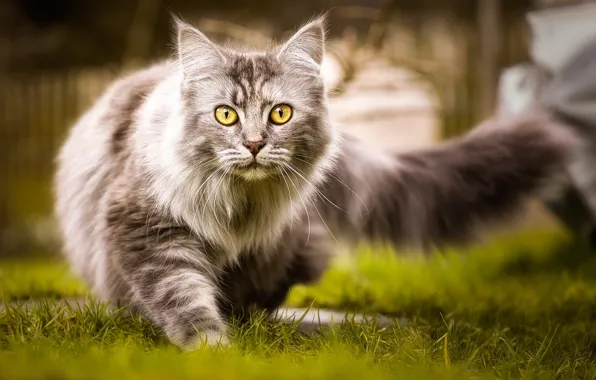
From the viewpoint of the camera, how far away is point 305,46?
8.84ft

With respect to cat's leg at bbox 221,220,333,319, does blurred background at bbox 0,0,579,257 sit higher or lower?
higher

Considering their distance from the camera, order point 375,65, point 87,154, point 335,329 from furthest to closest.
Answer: point 375,65 < point 87,154 < point 335,329

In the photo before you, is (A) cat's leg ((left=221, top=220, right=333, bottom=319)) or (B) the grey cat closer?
(B) the grey cat

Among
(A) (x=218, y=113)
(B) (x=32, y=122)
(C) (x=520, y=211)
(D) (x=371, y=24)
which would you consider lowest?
(B) (x=32, y=122)

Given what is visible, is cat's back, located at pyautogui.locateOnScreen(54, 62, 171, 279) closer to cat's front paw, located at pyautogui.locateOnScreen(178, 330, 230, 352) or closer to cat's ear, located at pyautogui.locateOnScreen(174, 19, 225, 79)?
cat's ear, located at pyautogui.locateOnScreen(174, 19, 225, 79)

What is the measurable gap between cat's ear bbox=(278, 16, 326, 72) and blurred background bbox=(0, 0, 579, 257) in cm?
105

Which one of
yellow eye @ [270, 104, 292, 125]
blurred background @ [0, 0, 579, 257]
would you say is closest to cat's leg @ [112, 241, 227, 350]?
yellow eye @ [270, 104, 292, 125]

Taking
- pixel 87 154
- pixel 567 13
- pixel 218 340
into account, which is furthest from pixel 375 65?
pixel 218 340

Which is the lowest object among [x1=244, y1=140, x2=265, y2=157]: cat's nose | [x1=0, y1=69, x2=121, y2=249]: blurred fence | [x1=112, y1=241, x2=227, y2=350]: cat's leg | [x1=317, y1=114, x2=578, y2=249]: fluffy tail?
[x1=0, y1=69, x2=121, y2=249]: blurred fence

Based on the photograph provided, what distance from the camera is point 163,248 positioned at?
2543mm

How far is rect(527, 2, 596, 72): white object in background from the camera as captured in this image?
402 cm

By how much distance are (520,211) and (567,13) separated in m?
1.55

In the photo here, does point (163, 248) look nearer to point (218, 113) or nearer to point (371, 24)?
point (218, 113)

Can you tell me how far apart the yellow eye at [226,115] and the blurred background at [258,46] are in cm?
124
